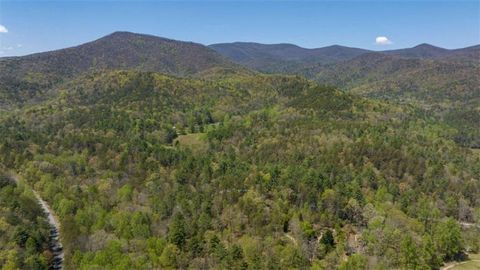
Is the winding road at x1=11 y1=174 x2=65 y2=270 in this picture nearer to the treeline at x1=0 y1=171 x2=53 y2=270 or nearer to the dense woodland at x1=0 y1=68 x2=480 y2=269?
the treeline at x1=0 y1=171 x2=53 y2=270

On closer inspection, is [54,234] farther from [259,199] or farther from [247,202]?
[259,199]

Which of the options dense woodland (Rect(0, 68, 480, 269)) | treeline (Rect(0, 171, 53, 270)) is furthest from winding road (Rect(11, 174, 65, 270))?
dense woodland (Rect(0, 68, 480, 269))

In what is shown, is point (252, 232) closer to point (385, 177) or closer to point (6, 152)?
point (385, 177)

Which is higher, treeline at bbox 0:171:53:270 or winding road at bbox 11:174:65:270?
treeline at bbox 0:171:53:270

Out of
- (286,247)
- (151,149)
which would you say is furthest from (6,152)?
(286,247)

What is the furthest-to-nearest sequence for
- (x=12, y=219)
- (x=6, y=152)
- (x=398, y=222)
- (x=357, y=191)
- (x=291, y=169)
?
(x=6, y=152)
(x=291, y=169)
(x=357, y=191)
(x=398, y=222)
(x=12, y=219)

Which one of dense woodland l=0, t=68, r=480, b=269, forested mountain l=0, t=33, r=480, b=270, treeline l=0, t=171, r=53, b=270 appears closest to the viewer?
treeline l=0, t=171, r=53, b=270

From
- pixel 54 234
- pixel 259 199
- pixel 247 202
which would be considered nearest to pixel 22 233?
pixel 54 234

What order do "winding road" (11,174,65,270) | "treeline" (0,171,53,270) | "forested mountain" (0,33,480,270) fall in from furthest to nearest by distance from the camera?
1. "winding road" (11,174,65,270)
2. "forested mountain" (0,33,480,270)
3. "treeline" (0,171,53,270)

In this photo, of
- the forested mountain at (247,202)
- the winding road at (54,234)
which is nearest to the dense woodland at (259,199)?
the forested mountain at (247,202)
